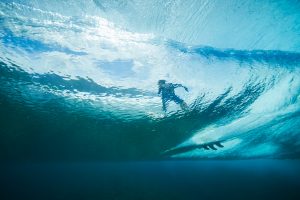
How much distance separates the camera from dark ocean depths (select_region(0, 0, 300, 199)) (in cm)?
676

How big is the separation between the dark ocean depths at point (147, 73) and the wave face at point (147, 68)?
5 centimetres

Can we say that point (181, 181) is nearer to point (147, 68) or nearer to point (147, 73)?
point (147, 73)

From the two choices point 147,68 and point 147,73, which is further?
point 147,73

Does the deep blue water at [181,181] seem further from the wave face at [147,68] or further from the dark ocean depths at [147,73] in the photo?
the wave face at [147,68]

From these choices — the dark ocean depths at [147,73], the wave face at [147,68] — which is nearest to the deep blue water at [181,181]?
the dark ocean depths at [147,73]

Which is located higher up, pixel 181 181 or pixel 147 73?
pixel 181 181

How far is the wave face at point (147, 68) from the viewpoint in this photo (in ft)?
22.1

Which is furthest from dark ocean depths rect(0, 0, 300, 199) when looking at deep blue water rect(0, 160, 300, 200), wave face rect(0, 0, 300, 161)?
deep blue water rect(0, 160, 300, 200)

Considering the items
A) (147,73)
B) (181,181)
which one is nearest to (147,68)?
(147,73)

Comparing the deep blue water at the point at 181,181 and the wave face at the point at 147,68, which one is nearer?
the wave face at the point at 147,68

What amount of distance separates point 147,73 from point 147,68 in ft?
1.12

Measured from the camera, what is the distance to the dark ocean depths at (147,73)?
6.76m

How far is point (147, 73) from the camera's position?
10188 millimetres

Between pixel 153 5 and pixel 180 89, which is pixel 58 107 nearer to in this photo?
pixel 180 89
